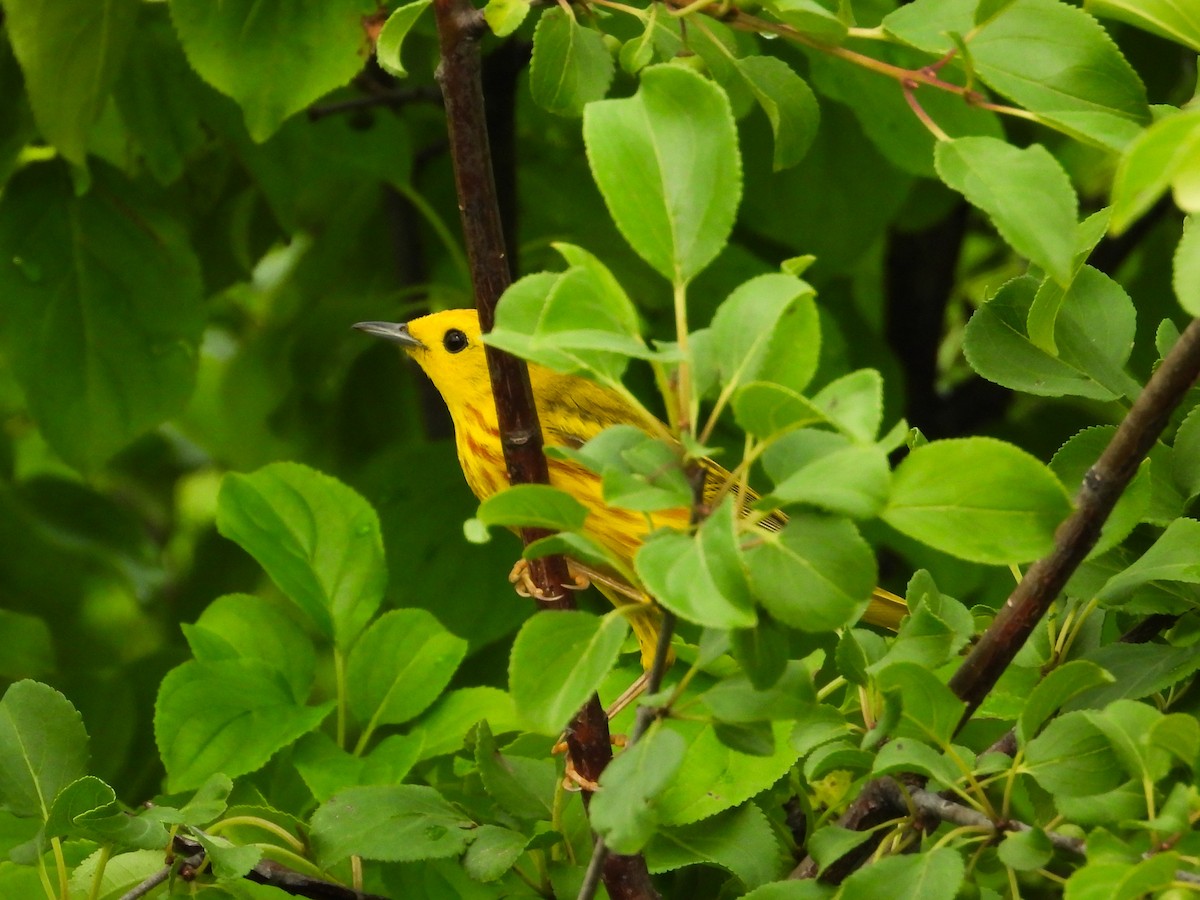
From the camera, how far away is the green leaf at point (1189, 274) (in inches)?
36.8

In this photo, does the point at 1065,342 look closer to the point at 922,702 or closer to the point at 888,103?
the point at 922,702

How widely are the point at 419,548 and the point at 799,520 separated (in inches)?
92.6

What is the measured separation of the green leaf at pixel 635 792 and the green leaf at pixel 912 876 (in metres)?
0.20

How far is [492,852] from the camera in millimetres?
1450

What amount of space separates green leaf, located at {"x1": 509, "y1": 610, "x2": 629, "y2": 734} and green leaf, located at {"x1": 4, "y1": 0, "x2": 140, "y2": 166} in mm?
1725

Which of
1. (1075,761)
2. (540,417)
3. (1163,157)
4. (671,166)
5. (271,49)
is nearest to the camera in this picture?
(1163,157)

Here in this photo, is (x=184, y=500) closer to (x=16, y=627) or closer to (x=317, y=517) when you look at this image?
(x=16, y=627)

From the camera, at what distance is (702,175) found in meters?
1.07

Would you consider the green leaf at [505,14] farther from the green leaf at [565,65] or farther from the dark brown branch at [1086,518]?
the dark brown branch at [1086,518]

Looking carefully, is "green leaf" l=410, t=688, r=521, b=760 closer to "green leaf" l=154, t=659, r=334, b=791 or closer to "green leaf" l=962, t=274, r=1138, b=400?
"green leaf" l=154, t=659, r=334, b=791

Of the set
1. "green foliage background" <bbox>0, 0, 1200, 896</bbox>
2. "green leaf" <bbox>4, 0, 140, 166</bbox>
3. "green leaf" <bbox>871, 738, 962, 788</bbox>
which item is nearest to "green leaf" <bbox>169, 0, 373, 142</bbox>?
"green foliage background" <bbox>0, 0, 1200, 896</bbox>

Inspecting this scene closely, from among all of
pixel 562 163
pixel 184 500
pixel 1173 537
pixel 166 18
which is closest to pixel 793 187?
pixel 562 163

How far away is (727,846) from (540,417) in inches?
68.9

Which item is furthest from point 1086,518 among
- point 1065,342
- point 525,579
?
point 525,579
